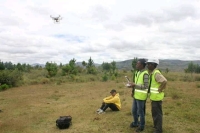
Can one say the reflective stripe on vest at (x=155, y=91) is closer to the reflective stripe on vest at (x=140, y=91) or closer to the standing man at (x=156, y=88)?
the standing man at (x=156, y=88)

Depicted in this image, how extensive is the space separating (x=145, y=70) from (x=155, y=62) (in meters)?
0.50

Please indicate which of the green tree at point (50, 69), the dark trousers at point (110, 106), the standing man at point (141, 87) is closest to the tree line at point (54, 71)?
the green tree at point (50, 69)

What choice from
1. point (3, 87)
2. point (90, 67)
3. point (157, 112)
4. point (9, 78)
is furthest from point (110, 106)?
point (90, 67)

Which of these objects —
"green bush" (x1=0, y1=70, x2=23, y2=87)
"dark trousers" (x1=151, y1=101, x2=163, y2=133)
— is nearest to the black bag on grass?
"dark trousers" (x1=151, y1=101, x2=163, y2=133)

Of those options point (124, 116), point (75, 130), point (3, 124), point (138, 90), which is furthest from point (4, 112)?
point (138, 90)

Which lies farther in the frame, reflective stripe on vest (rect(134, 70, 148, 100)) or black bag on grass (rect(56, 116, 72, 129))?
black bag on grass (rect(56, 116, 72, 129))

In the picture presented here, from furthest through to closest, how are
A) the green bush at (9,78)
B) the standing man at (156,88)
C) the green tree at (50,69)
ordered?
1. the green tree at (50,69)
2. the green bush at (9,78)
3. the standing man at (156,88)

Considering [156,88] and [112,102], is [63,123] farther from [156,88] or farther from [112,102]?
[156,88]

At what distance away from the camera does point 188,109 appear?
28.4 feet

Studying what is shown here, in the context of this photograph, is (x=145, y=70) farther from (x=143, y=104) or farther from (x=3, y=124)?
(x=3, y=124)

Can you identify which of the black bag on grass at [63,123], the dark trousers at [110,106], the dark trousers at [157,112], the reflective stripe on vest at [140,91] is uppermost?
the reflective stripe on vest at [140,91]

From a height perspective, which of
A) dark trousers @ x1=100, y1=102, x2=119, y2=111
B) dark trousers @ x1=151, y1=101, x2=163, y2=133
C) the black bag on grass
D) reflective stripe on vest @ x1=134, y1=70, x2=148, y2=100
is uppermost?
reflective stripe on vest @ x1=134, y1=70, x2=148, y2=100

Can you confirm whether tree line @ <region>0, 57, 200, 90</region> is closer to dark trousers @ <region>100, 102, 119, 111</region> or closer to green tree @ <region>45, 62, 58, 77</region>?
green tree @ <region>45, 62, 58, 77</region>

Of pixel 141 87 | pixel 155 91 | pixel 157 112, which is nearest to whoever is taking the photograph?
pixel 155 91
